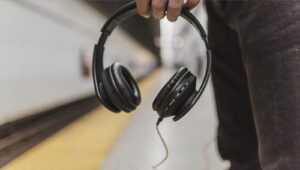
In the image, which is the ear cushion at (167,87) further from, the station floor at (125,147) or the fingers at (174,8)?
the station floor at (125,147)

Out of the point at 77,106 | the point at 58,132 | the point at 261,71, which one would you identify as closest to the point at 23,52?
the point at 58,132

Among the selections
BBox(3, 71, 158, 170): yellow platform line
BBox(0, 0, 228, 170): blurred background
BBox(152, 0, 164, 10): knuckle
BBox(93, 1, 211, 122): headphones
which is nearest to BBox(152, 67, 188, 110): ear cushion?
BBox(93, 1, 211, 122): headphones

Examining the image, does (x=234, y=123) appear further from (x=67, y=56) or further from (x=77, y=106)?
(x=67, y=56)

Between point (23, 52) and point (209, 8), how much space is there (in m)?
1.15

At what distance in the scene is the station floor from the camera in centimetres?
98

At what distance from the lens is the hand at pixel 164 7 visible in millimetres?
517

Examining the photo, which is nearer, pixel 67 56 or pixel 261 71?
pixel 261 71

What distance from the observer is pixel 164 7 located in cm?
52

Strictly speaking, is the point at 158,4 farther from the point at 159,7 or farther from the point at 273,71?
the point at 273,71

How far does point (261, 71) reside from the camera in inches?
22.1

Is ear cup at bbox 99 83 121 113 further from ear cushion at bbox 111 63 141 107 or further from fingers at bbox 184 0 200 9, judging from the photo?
fingers at bbox 184 0 200 9

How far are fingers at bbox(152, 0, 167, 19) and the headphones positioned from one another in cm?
4

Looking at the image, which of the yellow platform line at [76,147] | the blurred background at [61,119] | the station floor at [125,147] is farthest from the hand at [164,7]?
the yellow platform line at [76,147]

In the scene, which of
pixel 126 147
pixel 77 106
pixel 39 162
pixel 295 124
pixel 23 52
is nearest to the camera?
pixel 295 124
